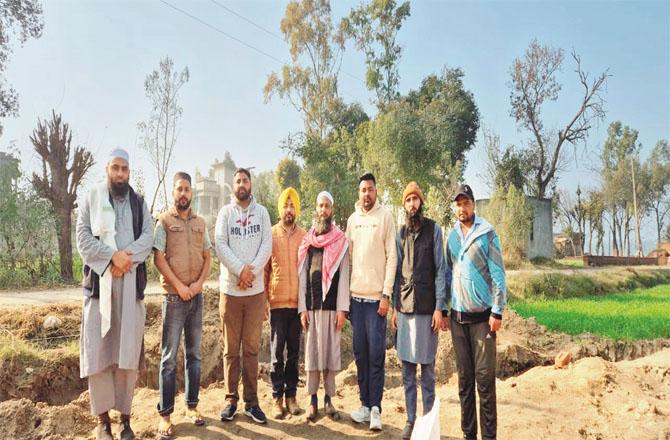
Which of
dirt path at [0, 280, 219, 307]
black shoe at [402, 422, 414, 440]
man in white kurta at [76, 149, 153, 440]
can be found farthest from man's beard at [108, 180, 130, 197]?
dirt path at [0, 280, 219, 307]

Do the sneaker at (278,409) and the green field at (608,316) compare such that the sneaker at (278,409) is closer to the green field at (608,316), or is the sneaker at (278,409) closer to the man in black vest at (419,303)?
the man in black vest at (419,303)

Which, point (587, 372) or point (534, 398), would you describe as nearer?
point (534, 398)

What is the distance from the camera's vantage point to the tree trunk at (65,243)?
41.2 ft

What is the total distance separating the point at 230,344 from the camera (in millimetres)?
3996

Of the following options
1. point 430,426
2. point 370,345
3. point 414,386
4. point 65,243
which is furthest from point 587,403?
point 65,243

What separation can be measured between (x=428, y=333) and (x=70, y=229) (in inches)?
485

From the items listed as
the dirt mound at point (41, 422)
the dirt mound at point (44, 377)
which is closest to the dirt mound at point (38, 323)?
the dirt mound at point (44, 377)

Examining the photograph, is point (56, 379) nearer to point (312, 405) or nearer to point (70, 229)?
point (312, 405)

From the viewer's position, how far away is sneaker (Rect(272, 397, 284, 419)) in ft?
13.6

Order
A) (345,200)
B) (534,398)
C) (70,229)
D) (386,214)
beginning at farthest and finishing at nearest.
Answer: (345,200)
(70,229)
(534,398)
(386,214)

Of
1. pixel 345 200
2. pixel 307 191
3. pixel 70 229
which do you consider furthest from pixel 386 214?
pixel 307 191

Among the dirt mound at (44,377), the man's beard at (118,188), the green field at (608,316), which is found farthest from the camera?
the green field at (608,316)

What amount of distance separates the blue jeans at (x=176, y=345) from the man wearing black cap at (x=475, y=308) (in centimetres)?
218

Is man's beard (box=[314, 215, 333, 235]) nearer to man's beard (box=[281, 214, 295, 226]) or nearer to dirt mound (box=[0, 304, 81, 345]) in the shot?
man's beard (box=[281, 214, 295, 226])
